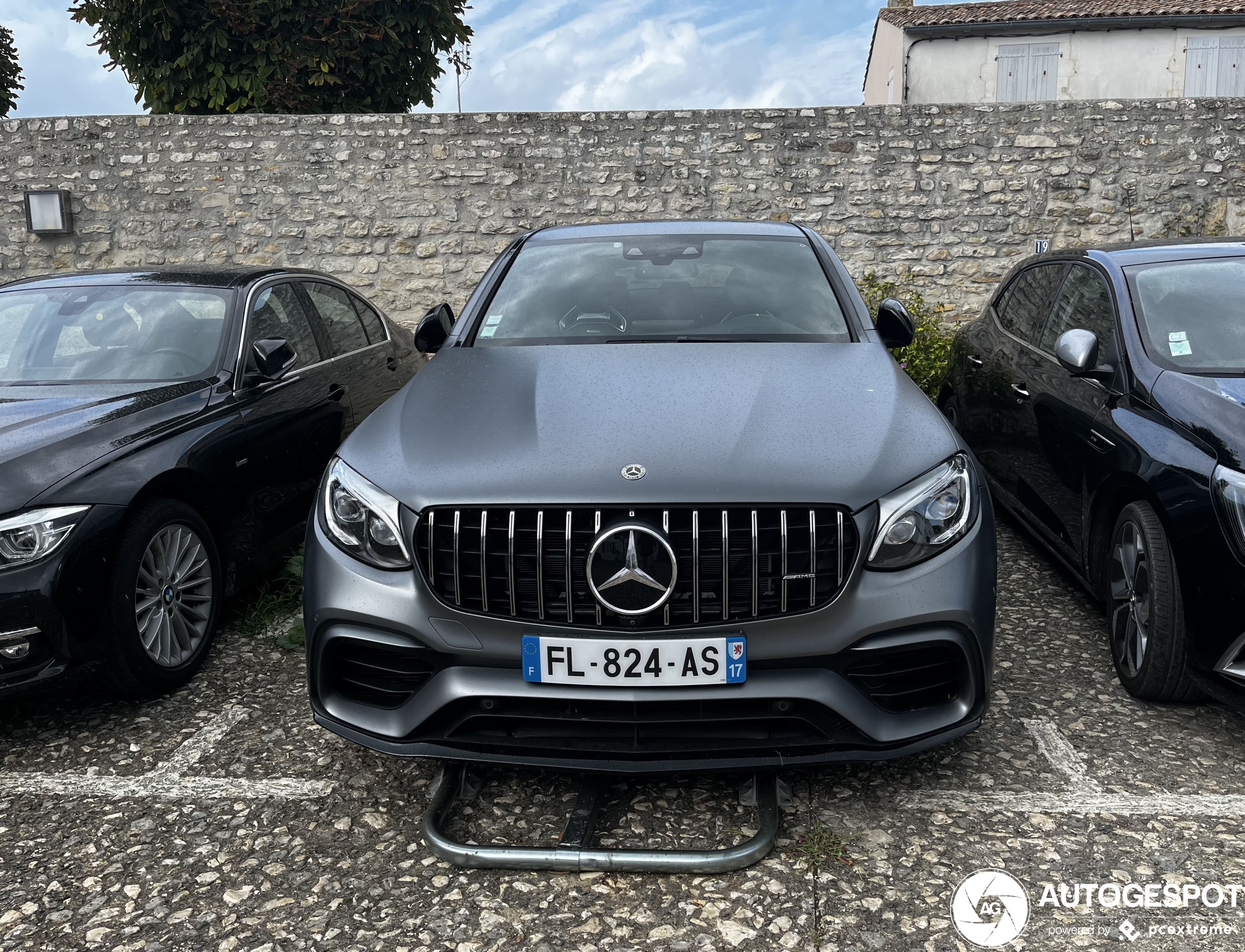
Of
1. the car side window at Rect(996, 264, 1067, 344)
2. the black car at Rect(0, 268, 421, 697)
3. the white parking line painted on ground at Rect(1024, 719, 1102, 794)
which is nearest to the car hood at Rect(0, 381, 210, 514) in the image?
the black car at Rect(0, 268, 421, 697)

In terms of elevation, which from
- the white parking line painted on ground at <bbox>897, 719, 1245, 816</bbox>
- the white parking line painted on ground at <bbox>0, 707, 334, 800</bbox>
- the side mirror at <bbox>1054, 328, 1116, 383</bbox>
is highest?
the side mirror at <bbox>1054, 328, 1116, 383</bbox>

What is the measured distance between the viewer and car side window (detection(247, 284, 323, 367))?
15.1ft

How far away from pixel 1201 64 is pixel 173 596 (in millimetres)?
25596

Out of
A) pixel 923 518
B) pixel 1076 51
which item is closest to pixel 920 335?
pixel 923 518

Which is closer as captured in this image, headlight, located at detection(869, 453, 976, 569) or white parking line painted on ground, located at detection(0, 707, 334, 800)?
headlight, located at detection(869, 453, 976, 569)

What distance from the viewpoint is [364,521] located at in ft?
8.89

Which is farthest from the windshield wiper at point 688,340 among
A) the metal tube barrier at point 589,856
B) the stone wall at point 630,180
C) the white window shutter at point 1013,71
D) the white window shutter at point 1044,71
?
the white window shutter at point 1044,71

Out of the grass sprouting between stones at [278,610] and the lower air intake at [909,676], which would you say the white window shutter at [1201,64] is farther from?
the lower air intake at [909,676]

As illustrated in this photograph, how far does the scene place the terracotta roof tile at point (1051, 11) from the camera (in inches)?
870

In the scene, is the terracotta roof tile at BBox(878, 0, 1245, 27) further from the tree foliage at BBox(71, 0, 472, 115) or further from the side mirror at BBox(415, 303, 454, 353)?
the side mirror at BBox(415, 303, 454, 353)

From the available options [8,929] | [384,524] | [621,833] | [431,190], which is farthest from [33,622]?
[431,190]

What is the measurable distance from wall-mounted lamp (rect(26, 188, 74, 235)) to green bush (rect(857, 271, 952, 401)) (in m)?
8.42

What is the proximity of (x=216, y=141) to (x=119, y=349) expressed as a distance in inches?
291

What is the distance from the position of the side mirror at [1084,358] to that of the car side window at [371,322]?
11.9ft
